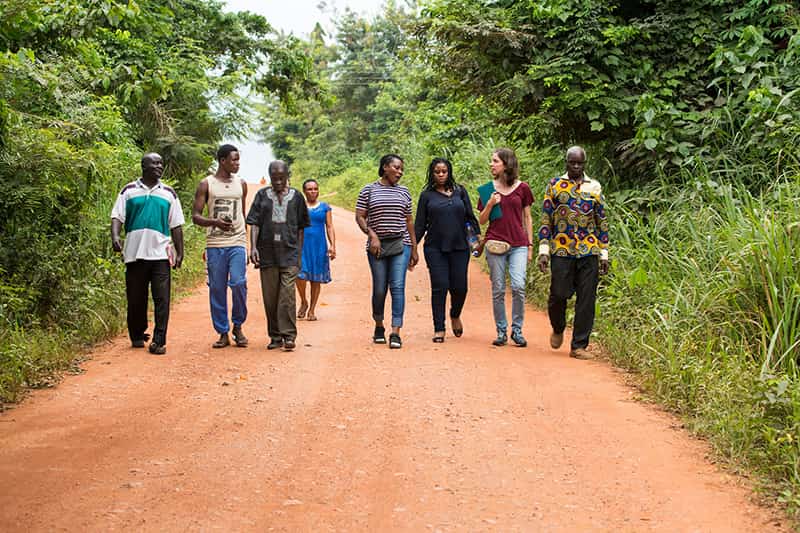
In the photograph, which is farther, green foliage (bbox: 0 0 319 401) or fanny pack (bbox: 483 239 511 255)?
fanny pack (bbox: 483 239 511 255)

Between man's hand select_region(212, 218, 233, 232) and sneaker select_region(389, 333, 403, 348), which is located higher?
man's hand select_region(212, 218, 233, 232)

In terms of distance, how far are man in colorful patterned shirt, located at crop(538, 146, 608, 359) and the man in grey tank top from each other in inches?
118

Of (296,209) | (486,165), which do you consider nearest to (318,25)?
(486,165)

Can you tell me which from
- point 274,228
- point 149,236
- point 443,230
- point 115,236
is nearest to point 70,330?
point 115,236

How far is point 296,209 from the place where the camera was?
9.60m

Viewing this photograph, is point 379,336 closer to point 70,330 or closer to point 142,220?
point 142,220

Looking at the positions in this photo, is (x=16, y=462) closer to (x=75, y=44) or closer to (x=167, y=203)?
(x=75, y=44)

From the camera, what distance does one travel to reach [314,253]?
12219 mm

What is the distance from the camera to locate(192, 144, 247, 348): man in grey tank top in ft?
31.1

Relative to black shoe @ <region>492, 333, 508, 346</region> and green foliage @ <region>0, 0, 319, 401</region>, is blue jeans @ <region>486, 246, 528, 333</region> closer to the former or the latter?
black shoe @ <region>492, 333, 508, 346</region>

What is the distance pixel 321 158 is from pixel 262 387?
38431 mm

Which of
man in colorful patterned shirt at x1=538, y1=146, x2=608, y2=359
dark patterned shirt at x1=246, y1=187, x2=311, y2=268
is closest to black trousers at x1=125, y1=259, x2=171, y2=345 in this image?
dark patterned shirt at x1=246, y1=187, x2=311, y2=268

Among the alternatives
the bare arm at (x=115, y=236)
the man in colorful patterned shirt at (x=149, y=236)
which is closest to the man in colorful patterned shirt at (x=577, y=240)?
the man in colorful patterned shirt at (x=149, y=236)

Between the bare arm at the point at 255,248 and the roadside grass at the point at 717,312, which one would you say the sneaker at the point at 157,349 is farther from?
the roadside grass at the point at 717,312
